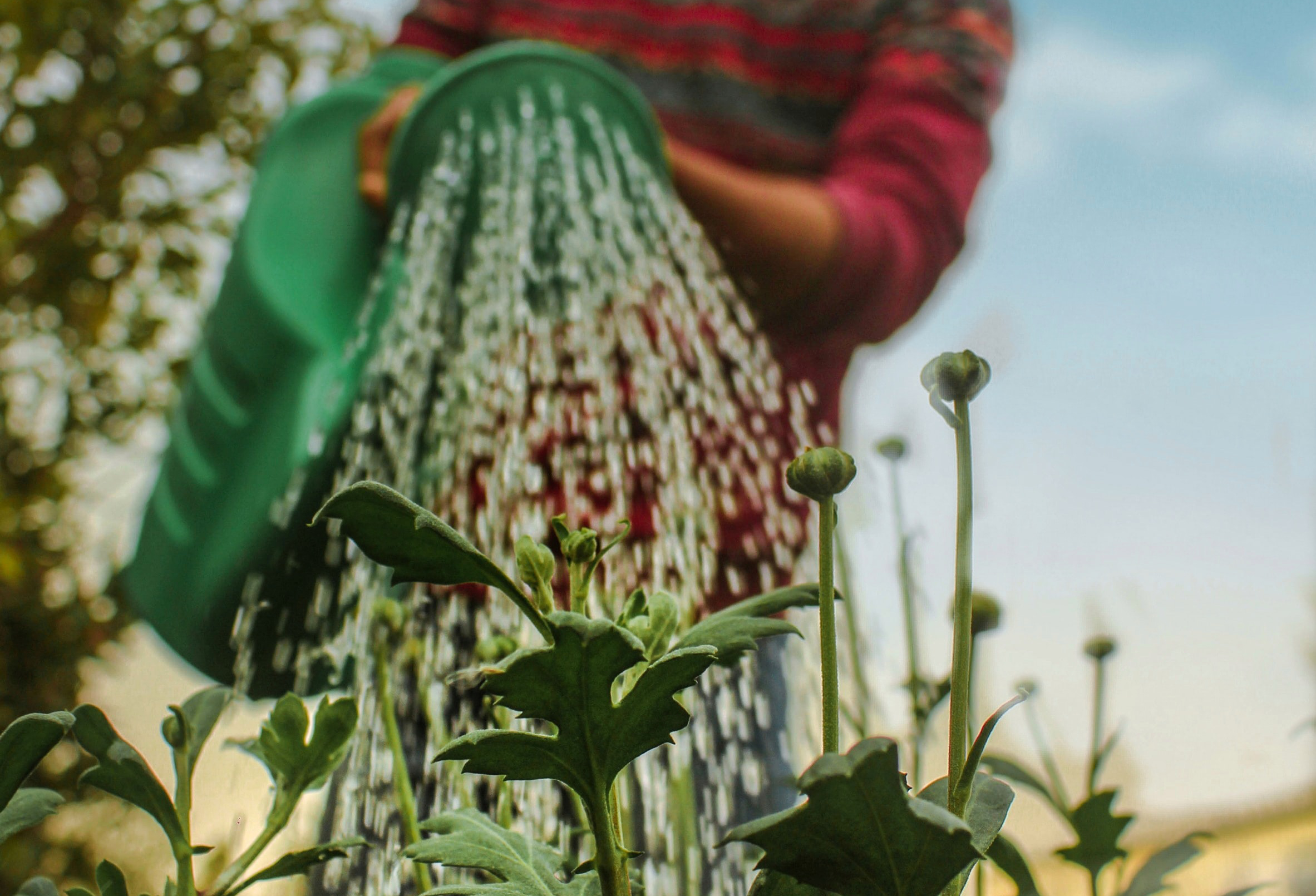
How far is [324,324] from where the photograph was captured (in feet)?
3.06

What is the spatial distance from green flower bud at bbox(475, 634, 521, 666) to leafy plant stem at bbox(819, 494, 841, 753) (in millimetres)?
154

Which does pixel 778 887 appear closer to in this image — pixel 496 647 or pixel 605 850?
pixel 605 850

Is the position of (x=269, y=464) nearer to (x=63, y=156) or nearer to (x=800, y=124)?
(x=800, y=124)

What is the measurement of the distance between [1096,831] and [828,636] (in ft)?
0.50

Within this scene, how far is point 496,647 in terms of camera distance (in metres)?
0.33

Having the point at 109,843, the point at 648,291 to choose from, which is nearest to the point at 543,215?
the point at 648,291

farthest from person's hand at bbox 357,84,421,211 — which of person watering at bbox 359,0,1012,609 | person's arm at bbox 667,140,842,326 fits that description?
person's arm at bbox 667,140,842,326

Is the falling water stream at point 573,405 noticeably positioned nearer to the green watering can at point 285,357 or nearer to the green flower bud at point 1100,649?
the green watering can at point 285,357

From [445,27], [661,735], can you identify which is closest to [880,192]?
[445,27]

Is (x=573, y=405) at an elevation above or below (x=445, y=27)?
below

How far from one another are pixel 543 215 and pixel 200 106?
4.84 ft

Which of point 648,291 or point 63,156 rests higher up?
point 63,156

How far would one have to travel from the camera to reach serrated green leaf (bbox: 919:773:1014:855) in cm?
17

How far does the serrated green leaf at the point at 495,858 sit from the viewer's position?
0.18 meters
